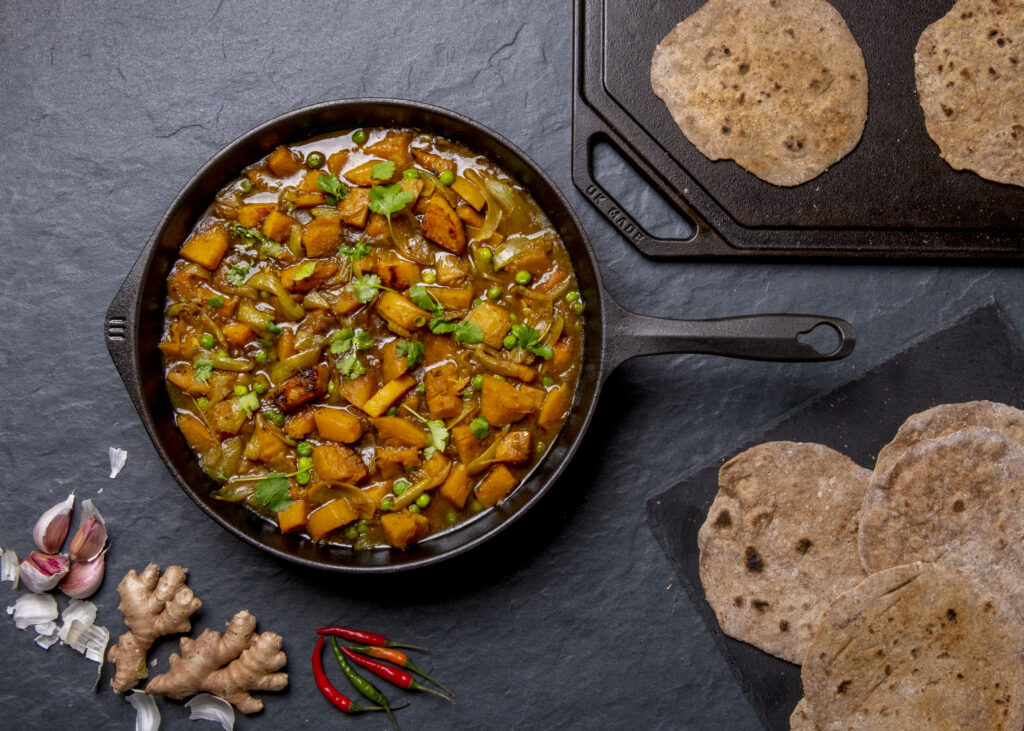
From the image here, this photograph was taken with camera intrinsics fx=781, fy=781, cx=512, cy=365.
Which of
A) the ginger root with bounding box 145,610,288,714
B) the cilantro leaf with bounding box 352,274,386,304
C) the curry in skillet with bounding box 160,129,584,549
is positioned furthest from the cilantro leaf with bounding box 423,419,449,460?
the ginger root with bounding box 145,610,288,714

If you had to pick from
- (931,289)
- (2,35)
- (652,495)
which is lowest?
(652,495)

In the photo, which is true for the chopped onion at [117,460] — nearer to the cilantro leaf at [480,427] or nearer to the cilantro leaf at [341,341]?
the cilantro leaf at [341,341]

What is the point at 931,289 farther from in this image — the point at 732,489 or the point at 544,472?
the point at 544,472

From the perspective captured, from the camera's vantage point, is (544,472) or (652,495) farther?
(652,495)

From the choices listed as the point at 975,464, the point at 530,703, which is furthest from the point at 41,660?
the point at 975,464

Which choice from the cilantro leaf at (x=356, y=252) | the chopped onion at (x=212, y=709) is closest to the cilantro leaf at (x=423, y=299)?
the cilantro leaf at (x=356, y=252)

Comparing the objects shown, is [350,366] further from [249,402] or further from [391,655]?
[391,655]
